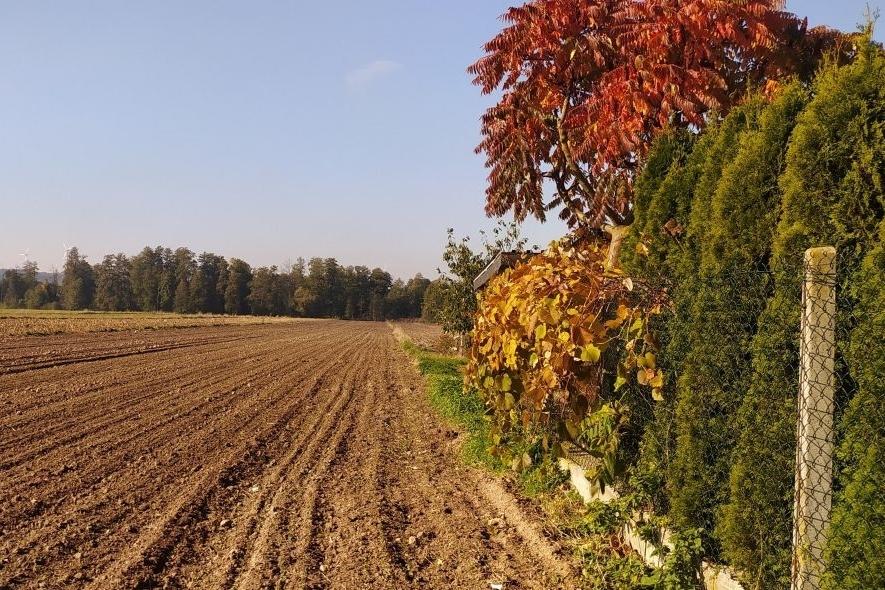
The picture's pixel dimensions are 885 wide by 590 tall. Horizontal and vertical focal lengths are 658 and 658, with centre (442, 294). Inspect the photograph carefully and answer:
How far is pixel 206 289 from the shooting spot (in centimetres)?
12588

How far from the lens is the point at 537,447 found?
274 inches

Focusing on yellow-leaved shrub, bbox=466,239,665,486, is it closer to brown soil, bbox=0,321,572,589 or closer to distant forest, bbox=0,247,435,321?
brown soil, bbox=0,321,572,589

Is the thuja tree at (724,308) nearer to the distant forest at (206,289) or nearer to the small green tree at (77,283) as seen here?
the distant forest at (206,289)

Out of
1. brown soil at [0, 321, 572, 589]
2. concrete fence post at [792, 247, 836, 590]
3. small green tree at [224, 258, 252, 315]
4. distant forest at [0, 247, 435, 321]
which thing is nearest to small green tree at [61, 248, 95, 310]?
distant forest at [0, 247, 435, 321]

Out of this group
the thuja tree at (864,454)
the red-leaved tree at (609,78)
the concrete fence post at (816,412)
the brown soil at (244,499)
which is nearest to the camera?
the thuja tree at (864,454)

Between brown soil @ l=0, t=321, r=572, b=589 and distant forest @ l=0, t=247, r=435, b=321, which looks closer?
brown soil @ l=0, t=321, r=572, b=589

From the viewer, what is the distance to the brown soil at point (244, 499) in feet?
15.9

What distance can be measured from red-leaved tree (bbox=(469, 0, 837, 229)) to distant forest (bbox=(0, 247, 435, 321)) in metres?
120

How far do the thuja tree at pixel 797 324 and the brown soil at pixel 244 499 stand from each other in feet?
5.25

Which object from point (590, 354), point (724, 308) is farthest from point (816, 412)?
point (590, 354)

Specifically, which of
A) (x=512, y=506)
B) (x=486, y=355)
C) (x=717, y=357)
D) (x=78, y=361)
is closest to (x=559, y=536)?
(x=512, y=506)

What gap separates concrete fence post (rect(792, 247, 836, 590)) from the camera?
10.9 ft

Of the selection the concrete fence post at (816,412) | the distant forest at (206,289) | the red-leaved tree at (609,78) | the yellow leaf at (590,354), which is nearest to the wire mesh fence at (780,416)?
the concrete fence post at (816,412)

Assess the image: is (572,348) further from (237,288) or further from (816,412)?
(237,288)
